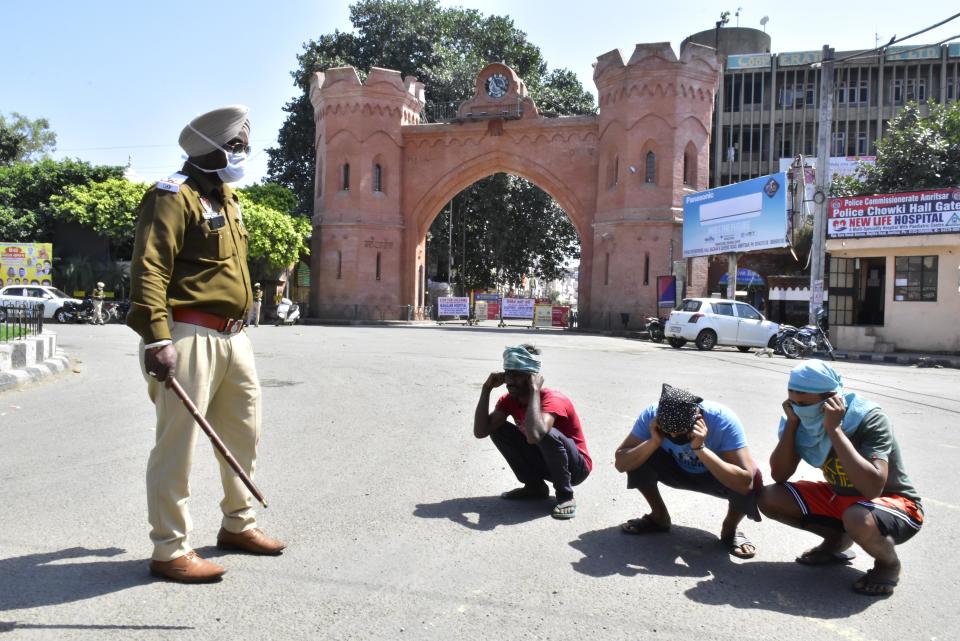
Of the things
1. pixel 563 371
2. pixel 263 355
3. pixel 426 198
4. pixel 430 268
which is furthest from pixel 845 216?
pixel 430 268

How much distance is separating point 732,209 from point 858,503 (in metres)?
23.1

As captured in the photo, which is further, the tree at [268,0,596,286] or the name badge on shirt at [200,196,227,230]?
the tree at [268,0,596,286]

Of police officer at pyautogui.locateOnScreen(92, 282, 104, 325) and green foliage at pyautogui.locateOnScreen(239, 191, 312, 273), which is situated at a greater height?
green foliage at pyautogui.locateOnScreen(239, 191, 312, 273)

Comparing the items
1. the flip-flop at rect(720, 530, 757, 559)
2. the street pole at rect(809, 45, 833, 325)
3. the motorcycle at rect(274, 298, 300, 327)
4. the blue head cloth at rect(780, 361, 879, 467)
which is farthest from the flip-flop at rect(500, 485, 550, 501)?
the motorcycle at rect(274, 298, 300, 327)

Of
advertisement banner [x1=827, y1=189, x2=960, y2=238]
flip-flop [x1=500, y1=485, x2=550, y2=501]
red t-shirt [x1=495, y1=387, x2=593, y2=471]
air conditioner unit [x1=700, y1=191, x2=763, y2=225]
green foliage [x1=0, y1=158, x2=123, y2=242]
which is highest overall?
green foliage [x1=0, y1=158, x2=123, y2=242]

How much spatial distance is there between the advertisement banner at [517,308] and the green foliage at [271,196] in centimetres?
1121

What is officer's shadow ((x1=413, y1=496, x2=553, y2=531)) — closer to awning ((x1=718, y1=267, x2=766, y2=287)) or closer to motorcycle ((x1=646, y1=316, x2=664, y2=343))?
motorcycle ((x1=646, y1=316, x2=664, y2=343))

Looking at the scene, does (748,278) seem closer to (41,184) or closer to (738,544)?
(41,184)

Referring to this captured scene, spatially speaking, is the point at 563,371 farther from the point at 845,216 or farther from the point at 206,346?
the point at 845,216

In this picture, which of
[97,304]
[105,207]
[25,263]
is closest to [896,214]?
[97,304]

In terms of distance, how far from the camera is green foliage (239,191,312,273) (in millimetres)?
30922

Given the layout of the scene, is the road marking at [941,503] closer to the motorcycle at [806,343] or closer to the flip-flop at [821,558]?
the flip-flop at [821,558]

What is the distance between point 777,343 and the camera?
64.7ft

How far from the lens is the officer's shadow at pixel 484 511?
174 inches
